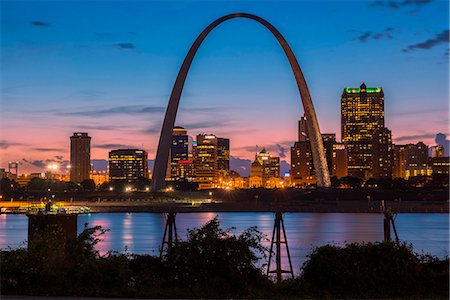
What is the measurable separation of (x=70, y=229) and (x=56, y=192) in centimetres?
14268

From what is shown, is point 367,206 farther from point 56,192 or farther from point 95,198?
point 56,192

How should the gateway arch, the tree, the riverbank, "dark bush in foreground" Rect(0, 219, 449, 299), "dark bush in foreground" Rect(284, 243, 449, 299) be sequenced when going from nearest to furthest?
"dark bush in foreground" Rect(0, 219, 449, 299)
"dark bush in foreground" Rect(284, 243, 449, 299)
the gateway arch
the riverbank
the tree

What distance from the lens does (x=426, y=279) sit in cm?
1484

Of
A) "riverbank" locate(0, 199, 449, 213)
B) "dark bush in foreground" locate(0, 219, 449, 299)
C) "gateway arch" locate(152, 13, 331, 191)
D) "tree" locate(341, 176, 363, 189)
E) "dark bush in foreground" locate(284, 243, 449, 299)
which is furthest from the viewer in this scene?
"tree" locate(341, 176, 363, 189)

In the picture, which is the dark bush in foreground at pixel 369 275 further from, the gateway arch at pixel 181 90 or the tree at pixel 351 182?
the tree at pixel 351 182

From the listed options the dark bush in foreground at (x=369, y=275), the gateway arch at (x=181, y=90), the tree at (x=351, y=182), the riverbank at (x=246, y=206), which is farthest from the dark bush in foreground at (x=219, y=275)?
the tree at (x=351, y=182)

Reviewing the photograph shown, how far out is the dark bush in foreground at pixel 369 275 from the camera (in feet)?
47.3

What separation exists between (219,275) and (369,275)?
308 cm

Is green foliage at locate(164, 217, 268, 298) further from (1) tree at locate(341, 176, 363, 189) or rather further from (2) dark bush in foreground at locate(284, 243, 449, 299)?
(1) tree at locate(341, 176, 363, 189)

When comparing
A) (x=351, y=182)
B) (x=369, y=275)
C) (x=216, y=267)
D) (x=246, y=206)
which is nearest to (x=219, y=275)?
(x=216, y=267)

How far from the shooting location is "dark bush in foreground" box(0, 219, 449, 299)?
14289mm

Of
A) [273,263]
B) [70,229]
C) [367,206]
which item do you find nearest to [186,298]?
[70,229]

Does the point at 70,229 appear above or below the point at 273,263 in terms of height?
above

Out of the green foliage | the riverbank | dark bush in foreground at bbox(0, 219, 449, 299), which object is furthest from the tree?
the green foliage
